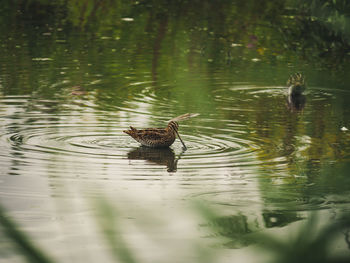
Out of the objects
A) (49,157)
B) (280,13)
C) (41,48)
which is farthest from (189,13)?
(49,157)

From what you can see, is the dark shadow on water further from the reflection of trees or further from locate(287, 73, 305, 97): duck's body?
the reflection of trees

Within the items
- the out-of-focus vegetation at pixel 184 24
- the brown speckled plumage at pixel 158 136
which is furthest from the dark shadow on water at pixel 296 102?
the brown speckled plumage at pixel 158 136

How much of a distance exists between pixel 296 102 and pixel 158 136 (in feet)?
12.5

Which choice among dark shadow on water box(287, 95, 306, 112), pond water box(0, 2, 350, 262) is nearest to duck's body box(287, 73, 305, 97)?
dark shadow on water box(287, 95, 306, 112)

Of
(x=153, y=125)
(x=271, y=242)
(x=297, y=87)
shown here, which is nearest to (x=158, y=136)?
(x=153, y=125)

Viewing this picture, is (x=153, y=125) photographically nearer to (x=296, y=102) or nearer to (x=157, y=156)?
(x=157, y=156)

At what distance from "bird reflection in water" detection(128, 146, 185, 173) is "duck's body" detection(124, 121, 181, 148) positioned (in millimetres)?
65

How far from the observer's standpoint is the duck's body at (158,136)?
305 inches

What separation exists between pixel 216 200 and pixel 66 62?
8.62 metres

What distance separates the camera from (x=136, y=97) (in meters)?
11.2

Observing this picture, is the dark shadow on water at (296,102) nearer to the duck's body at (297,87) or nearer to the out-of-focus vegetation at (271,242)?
the duck's body at (297,87)

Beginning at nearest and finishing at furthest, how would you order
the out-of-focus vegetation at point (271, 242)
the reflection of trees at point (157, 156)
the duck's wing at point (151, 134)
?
the out-of-focus vegetation at point (271, 242) < the reflection of trees at point (157, 156) < the duck's wing at point (151, 134)

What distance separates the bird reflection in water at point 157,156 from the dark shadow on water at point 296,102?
3.16 meters

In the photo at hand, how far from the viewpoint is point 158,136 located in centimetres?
774
